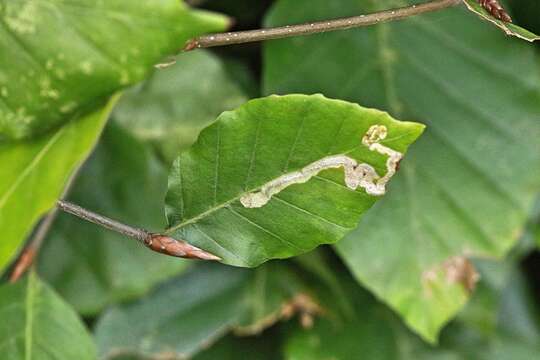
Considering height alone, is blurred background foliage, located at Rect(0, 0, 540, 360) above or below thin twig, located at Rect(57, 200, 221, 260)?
below

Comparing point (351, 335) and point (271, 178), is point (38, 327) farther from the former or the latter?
point (351, 335)

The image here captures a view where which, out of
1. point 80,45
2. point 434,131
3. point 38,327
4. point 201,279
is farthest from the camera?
point 201,279

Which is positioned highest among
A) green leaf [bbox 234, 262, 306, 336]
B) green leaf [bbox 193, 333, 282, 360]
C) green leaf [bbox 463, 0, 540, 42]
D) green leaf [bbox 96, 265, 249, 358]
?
green leaf [bbox 463, 0, 540, 42]

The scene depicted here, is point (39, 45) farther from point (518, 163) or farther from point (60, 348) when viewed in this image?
point (518, 163)

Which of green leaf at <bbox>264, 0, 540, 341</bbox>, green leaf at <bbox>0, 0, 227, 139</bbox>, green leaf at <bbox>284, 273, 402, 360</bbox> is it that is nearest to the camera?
green leaf at <bbox>0, 0, 227, 139</bbox>

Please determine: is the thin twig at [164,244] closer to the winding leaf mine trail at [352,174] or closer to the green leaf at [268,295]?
the winding leaf mine trail at [352,174]

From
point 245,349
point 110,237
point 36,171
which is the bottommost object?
point 245,349

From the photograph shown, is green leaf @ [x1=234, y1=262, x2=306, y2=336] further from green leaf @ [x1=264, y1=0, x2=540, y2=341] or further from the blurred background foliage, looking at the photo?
green leaf @ [x1=264, y1=0, x2=540, y2=341]

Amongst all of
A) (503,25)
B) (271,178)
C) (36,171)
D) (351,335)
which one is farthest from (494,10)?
(351,335)

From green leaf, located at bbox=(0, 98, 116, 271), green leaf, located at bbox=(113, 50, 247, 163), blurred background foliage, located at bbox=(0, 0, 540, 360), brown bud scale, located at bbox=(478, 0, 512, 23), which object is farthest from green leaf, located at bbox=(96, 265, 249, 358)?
brown bud scale, located at bbox=(478, 0, 512, 23)
